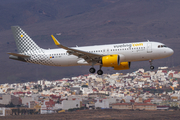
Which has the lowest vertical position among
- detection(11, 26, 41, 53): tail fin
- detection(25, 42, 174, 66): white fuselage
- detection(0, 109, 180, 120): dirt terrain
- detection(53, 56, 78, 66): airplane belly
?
detection(0, 109, 180, 120): dirt terrain

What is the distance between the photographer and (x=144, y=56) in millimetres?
55688

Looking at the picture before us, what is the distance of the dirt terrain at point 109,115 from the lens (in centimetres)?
14312

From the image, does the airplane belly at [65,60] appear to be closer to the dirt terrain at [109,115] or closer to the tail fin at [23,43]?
the tail fin at [23,43]

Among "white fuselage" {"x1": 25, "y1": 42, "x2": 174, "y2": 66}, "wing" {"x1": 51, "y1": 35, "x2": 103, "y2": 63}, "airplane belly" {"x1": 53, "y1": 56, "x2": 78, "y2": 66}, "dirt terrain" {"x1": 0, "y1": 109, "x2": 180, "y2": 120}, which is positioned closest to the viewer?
"wing" {"x1": 51, "y1": 35, "x2": 103, "y2": 63}

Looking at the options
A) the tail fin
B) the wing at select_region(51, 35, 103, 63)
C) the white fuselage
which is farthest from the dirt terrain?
the white fuselage

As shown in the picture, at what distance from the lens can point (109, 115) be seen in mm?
148750

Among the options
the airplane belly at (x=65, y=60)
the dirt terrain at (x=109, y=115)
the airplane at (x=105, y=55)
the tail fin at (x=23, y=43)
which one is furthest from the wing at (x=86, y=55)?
the dirt terrain at (x=109, y=115)


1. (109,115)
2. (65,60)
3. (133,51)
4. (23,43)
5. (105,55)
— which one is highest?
(23,43)

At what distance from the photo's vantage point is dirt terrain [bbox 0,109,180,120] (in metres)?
143

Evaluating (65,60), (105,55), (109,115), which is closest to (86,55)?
(105,55)

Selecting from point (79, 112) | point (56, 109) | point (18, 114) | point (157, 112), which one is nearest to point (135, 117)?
point (157, 112)

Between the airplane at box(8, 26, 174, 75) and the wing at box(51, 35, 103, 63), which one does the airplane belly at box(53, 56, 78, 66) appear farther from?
the wing at box(51, 35, 103, 63)

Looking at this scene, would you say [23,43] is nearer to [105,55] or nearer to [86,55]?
[86,55]

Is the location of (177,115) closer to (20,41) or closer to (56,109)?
(56,109)
